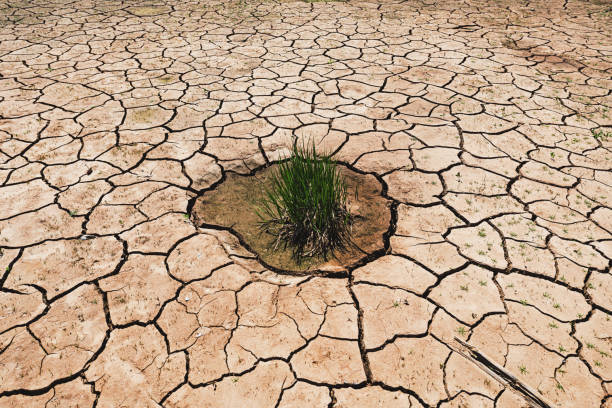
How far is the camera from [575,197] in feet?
7.86

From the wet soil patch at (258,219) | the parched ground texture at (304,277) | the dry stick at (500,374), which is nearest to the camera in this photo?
the dry stick at (500,374)

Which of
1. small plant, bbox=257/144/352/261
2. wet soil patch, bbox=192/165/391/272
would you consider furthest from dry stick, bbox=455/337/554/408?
small plant, bbox=257/144/352/261

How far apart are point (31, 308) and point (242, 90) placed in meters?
2.44

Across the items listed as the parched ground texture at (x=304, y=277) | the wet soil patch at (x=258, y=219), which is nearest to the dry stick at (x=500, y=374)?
the parched ground texture at (x=304, y=277)

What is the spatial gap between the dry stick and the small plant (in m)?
0.76

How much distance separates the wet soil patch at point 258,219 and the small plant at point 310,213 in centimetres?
5

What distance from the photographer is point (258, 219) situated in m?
2.31

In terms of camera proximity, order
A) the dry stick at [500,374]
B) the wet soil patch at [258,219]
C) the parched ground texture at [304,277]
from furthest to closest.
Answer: the wet soil patch at [258,219], the parched ground texture at [304,277], the dry stick at [500,374]

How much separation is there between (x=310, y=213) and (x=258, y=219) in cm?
35

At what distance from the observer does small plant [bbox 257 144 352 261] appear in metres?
A: 2.10

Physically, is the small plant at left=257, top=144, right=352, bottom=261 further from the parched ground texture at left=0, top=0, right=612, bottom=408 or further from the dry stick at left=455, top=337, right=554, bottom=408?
the dry stick at left=455, top=337, right=554, bottom=408

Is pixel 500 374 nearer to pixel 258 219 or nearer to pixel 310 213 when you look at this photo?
pixel 310 213

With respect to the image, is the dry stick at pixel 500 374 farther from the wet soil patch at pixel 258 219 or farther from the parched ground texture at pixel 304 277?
the wet soil patch at pixel 258 219

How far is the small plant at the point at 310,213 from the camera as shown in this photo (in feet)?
6.88
